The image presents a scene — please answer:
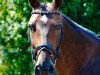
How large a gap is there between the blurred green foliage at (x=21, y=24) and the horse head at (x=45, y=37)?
359cm

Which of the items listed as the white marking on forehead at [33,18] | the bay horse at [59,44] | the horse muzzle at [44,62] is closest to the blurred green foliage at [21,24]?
the bay horse at [59,44]

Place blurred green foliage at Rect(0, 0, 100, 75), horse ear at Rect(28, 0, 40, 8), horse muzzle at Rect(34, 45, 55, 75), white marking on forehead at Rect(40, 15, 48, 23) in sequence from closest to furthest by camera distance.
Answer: horse muzzle at Rect(34, 45, 55, 75) → white marking on forehead at Rect(40, 15, 48, 23) → horse ear at Rect(28, 0, 40, 8) → blurred green foliage at Rect(0, 0, 100, 75)

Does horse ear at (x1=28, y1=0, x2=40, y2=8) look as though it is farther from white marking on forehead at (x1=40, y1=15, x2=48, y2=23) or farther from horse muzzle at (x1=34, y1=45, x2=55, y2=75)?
Result: horse muzzle at (x1=34, y1=45, x2=55, y2=75)

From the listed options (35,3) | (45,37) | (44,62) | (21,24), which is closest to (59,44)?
(45,37)

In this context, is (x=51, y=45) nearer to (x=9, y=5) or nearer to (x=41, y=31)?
(x=41, y=31)

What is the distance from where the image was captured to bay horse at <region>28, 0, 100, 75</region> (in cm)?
627

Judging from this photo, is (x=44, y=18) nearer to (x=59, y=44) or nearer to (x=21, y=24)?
(x=59, y=44)

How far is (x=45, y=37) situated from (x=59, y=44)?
30 cm

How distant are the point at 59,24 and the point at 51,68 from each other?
1.82ft

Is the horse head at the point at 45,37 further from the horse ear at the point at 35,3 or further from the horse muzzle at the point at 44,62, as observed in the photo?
the horse ear at the point at 35,3

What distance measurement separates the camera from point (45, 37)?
6266mm

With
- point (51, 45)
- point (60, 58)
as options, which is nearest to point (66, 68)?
point (60, 58)

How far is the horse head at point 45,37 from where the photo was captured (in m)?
6.23

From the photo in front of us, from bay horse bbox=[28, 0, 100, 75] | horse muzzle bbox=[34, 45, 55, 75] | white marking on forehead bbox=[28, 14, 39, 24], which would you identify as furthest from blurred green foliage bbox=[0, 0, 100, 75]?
horse muzzle bbox=[34, 45, 55, 75]
